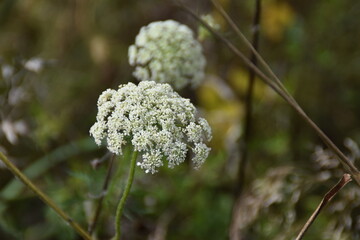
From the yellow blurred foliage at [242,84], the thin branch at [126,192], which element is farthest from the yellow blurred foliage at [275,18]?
the thin branch at [126,192]

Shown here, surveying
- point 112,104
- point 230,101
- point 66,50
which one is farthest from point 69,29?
point 112,104

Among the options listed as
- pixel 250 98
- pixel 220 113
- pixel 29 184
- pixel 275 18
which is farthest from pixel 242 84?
pixel 29 184

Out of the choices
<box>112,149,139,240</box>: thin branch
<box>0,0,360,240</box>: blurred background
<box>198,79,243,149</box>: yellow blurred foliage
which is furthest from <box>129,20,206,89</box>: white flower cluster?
<box>198,79,243,149</box>: yellow blurred foliage

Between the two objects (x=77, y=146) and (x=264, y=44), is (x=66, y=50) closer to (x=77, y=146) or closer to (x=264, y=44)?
(x=77, y=146)

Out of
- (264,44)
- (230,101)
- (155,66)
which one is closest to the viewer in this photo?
(155,66)

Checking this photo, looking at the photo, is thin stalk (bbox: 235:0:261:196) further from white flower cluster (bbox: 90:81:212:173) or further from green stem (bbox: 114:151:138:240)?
green stem (bbox: 114:151:138:240)

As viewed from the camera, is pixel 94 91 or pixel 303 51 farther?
pixel 94 91
